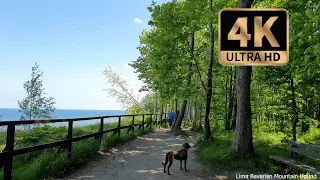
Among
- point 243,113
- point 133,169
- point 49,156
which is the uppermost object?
point 243,113

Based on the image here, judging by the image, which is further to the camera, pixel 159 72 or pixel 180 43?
pixel 159 72

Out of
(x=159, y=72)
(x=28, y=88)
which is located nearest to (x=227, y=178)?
(x=159, y=72)

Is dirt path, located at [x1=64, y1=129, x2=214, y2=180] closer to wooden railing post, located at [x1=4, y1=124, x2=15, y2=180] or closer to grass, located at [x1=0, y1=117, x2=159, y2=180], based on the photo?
grass, located at [x1=0, y1=117, x2=159, y2=180]

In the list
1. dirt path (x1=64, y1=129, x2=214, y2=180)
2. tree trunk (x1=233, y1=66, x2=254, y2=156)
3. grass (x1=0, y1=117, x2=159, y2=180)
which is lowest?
dirt path (x1=64, y1=129, x2=214, y2=180)

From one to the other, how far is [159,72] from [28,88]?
1443cm

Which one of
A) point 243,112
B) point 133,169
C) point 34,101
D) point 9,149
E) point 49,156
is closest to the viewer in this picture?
point 9,149

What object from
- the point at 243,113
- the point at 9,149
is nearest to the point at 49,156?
the point at 9,149

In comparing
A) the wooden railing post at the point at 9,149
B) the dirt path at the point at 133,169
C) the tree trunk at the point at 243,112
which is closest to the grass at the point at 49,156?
the wooden railing post at the point at 9,149

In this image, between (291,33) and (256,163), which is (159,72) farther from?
(291,33)

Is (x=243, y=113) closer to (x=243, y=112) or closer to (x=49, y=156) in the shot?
(x=243, y=112)

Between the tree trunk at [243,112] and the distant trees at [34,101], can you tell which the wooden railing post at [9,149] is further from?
the distant trees at [34,101]

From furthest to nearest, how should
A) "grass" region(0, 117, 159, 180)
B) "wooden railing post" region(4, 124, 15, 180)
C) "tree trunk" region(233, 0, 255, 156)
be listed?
"tree trunk" region(233, 0, 255, 156), "grass" region(0, 117, 159, 180), "wooden railing post" region(4, 124, 15, 180)

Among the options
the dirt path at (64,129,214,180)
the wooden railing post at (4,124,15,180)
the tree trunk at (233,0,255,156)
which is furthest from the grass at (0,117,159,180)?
the tree trunk at (233,0,255,156)

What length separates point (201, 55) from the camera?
63.2 feet
